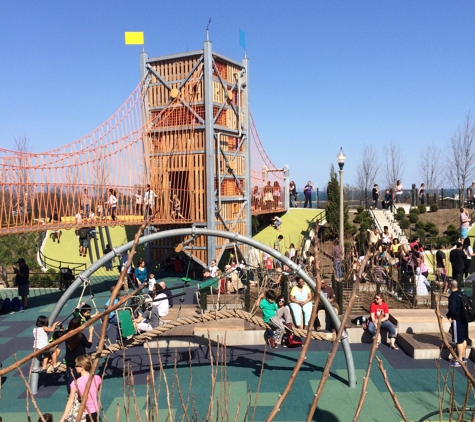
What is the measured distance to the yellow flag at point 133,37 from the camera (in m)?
17.8

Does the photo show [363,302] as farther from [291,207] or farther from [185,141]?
[291,207]

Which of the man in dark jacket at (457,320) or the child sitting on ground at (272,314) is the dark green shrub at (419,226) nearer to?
the child sitting on ground at (272,314)

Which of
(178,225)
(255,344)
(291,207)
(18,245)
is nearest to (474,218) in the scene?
(291,207)

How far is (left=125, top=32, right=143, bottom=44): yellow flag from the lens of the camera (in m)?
17.8

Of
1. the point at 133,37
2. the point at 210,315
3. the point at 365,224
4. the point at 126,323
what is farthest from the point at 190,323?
the point at 365,224

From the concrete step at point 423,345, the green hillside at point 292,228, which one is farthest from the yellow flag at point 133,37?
the concrete step at point 423,345

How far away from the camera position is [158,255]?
1881 centimetres

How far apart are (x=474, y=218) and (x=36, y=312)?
16833 millimetres

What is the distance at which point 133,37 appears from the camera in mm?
18000

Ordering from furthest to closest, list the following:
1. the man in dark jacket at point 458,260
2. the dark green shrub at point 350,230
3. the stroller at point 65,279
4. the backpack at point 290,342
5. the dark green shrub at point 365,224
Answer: the dark green shrub at point 350,230
the dark green shrub at point 365,224
the stroller at point 65,279
the man in dark jacket at point 458,260
the backpack at point 290,342

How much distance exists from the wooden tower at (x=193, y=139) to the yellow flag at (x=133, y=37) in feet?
2.70

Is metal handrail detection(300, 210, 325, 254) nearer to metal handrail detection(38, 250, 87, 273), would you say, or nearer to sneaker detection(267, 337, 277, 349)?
metal handrail detection(38, 250, 87, 273)

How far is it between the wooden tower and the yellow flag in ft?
2.70

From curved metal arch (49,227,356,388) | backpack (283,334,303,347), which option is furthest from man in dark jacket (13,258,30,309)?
backpack (283,334,303,347)
